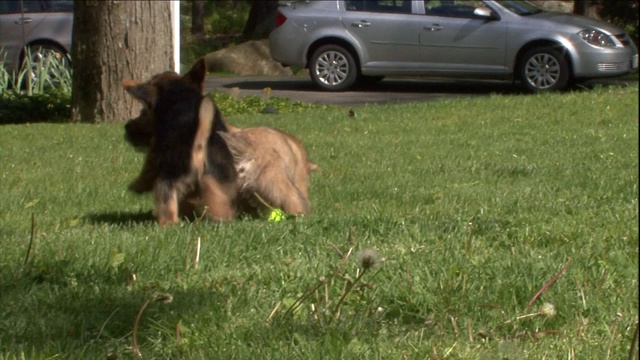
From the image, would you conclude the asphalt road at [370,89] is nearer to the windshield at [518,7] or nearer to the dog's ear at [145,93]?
the windshield at [518,7]

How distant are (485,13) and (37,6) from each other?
7596 millimetres

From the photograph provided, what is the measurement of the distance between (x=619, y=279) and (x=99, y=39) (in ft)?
28.4

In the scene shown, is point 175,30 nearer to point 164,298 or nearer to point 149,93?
point 149,93

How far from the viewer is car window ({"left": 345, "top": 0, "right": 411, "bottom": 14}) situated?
58.8ft

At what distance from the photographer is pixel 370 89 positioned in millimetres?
18750

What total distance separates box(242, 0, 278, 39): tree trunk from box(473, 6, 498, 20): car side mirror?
497 inches

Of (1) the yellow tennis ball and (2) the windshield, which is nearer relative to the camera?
(1) the yellow tennis ball

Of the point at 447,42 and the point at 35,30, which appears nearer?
the point at 447,42

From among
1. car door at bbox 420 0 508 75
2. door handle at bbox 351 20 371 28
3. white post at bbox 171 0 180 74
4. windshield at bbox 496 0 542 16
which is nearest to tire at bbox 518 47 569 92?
car door at bbox 420 0 508 75

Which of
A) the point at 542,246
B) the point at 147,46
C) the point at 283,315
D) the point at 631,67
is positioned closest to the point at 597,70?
the point at 631,67

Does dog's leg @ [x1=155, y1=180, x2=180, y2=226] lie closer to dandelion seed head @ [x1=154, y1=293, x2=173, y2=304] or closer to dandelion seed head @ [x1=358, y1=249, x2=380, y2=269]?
dandelion seed head @ [x1=154, y1=293, x2=173, y2=304]

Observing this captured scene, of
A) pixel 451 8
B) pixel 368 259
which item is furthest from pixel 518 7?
pixel 368 259

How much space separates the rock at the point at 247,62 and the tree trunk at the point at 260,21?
4.57 m

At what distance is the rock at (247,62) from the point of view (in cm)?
2392
